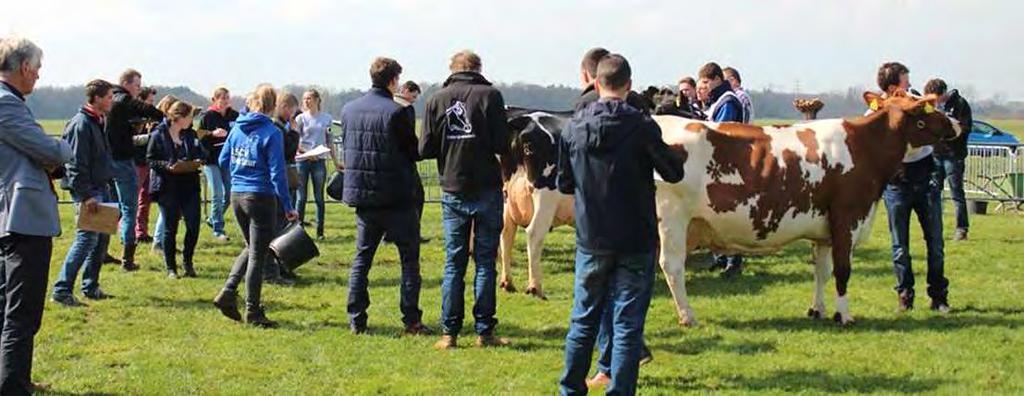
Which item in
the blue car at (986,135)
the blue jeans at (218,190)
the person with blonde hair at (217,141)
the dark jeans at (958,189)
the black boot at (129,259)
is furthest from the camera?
the blue car at (986,135)

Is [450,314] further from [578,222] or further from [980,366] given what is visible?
[980,366]

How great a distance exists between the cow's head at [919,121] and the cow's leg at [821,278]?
115 cm

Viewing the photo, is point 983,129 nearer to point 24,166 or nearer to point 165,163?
point 165,163

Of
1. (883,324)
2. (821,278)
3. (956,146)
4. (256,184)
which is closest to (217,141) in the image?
(256,184)

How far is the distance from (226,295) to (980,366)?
5.79 meters

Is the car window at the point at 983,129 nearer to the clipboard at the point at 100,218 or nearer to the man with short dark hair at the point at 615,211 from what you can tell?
the clipboard at the point at 100,218

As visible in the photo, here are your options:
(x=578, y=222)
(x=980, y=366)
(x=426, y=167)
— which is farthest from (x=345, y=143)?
(x=426, y=167)

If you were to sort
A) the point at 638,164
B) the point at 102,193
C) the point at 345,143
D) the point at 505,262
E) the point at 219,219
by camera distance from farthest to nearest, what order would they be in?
the point at 219,219, the point at 505,262, the point at 102,193, the point at 345,143, the point at 638,164

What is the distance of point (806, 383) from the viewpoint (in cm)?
729

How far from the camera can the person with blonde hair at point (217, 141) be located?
13.1m

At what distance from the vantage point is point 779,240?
30.1 ft

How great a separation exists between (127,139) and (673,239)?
599 cm

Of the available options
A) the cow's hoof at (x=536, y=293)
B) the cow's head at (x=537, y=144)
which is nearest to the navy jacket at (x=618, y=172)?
the cow's head at (x=537, y=144)

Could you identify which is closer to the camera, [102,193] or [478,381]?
[478,381]
